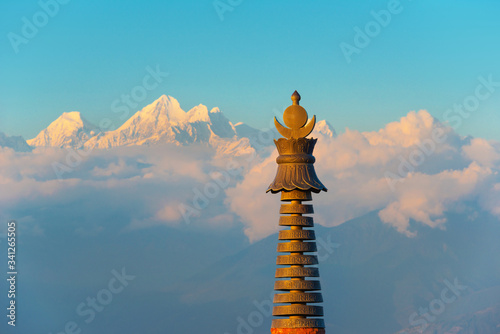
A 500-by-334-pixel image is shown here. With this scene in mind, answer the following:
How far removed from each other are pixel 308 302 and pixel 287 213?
4.63m

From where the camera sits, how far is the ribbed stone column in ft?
158

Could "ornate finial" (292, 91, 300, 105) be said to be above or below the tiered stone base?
above

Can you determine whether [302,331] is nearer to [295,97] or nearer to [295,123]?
[295,123]

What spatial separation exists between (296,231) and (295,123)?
5.49 meters

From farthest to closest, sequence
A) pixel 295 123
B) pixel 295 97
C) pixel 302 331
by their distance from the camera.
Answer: pixel 295 97
pixel 295 123
pixel 302 331

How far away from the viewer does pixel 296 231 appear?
4872cm

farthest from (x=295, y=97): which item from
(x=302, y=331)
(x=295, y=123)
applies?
(x=302, y=331)

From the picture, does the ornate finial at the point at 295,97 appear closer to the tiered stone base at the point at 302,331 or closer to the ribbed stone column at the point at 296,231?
the ribbed stone column at the point at 296,231

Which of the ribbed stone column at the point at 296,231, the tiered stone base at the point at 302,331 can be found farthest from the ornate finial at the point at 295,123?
the tiered stone base at the point at 302,331

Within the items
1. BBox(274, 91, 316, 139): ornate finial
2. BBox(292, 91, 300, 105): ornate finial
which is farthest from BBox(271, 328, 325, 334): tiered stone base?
BBox(292, 91, 300, 105): ornate finial

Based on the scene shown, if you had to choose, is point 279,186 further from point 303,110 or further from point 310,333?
point 310,333

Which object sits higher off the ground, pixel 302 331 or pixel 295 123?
pixel 295 123

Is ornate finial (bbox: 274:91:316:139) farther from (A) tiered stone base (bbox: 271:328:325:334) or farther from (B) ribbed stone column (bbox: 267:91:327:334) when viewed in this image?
(A) tiered stone base (bbox: 271:328:325:334)

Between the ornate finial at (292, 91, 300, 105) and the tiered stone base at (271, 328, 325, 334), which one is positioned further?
the ornate finial at (292, 91, 300, 105)
